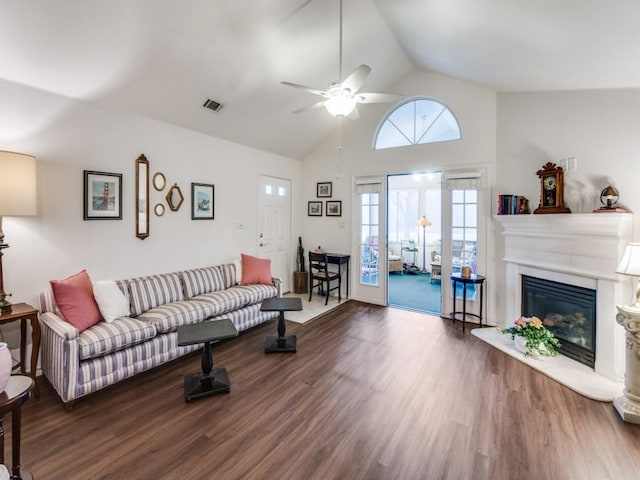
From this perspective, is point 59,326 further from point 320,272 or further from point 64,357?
point 320,272

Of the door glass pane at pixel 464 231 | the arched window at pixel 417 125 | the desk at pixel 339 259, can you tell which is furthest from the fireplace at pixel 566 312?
the desk at pixel 339 259

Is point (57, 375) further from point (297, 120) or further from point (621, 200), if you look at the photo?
point (621, 200)

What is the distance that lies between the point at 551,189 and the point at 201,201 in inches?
174

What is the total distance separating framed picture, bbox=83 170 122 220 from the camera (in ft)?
10.4

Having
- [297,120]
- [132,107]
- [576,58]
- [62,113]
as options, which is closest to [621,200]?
[576,58]

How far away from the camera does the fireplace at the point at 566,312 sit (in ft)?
10.2

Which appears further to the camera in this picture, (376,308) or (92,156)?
(376,308)

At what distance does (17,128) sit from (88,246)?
3.91 ft

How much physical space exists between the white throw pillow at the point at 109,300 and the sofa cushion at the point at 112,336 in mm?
77

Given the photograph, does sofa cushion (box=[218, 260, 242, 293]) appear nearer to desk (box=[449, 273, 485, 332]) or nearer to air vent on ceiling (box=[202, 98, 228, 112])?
air vent on ceiling (box=[202, 98, 228, 112])

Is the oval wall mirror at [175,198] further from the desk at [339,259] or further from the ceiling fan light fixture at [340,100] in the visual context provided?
the desk at [339,259]

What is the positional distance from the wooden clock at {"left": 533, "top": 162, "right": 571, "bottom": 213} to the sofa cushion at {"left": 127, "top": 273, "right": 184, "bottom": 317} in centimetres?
441

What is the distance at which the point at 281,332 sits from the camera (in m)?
3.59

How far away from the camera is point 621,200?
2979mm
